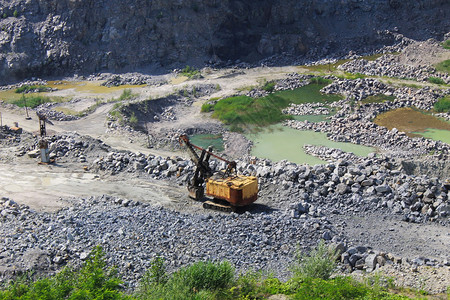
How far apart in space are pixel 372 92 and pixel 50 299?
34032 millimetres

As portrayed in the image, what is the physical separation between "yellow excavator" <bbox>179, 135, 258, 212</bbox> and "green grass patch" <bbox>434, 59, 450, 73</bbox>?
31.8 metres

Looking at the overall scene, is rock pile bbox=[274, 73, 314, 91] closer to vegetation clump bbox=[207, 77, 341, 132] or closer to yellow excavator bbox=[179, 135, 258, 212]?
vegetation clump bbox=[207, 77, 341, 132]

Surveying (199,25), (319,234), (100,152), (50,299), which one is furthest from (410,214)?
(199,25)

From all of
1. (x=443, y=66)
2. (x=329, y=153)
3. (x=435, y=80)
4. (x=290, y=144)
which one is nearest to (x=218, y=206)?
(x=329, y=153)

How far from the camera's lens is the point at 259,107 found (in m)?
38.5

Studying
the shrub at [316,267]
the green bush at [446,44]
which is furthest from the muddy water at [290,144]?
the green bush at [446,44]

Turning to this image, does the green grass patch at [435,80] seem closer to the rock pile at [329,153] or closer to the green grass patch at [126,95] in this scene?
the rock pile at [329,153]

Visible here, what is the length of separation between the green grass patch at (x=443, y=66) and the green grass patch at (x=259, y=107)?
11.3 meters

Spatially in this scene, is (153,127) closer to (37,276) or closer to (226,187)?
(226,187)

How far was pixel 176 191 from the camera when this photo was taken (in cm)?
2184

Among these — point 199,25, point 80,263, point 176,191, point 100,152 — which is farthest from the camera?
point 199,25

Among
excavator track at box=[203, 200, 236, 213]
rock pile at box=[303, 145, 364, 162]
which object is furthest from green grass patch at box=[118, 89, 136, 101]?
excavator track at box=[203, 200, 236, 213]

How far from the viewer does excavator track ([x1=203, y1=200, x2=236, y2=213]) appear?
19553 mm

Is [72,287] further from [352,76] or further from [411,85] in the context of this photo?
[352,76]
